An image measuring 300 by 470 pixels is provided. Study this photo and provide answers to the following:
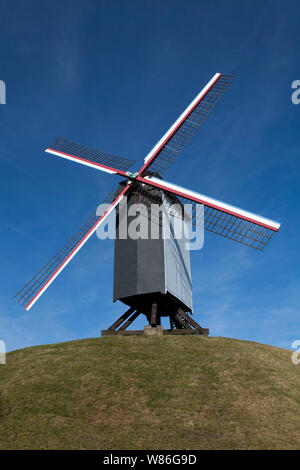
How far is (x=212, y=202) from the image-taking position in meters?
22.8

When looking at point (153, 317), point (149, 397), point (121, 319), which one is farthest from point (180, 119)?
point (149, 397)

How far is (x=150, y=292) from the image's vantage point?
2336 cm

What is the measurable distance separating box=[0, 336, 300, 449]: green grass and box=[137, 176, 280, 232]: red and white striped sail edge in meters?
7.22

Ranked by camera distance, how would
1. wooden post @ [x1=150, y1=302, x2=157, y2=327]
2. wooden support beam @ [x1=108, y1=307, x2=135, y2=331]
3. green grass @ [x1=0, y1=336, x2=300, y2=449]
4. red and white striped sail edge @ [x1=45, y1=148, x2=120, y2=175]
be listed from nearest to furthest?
green grass @ [x1=0, y1=336, x2=300, y2=449] < wooden post @ [x1=150, y1=302, x2=157, y2=327] < wooden support beam @ [x1=108, y1=307, x2=135, y2=331] < red and white striped sail edge @ [x1=45, y1=148, x2=120, y2=175]

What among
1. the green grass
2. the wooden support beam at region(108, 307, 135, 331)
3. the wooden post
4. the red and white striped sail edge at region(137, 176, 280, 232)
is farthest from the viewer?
the wooden support beam at region(108, 307, 135, 331)

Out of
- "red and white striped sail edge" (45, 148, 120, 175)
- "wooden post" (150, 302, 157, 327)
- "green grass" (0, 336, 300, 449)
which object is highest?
"red and white striped sail edge" (45, 148, 120, 175)

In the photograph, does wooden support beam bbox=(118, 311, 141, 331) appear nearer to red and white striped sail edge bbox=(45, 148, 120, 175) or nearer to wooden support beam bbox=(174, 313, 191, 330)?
wooden support beam bbox=(174, 313, 191, 330)

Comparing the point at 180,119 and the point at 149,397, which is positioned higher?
the point at 180,119

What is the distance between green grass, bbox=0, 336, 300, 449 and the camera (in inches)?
498

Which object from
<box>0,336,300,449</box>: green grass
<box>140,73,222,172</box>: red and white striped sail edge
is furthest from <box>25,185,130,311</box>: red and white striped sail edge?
<box>0,336,300,449</box>: green grass

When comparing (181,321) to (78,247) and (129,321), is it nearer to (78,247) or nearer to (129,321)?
(129,321)

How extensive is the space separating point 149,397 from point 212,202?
1188cm
